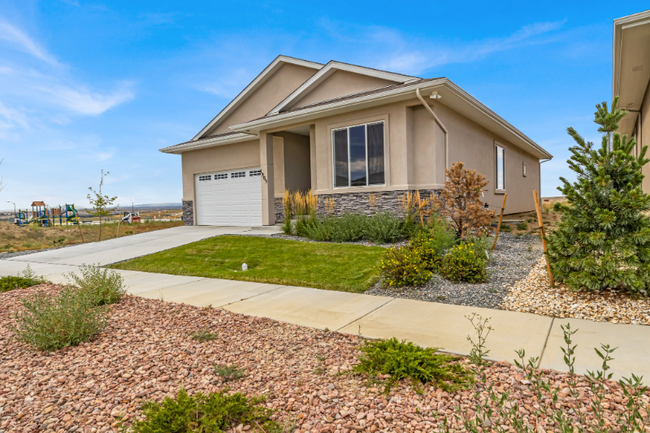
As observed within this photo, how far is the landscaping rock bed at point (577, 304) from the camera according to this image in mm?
4074

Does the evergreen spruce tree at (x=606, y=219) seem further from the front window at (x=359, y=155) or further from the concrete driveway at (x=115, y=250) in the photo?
the concrete driveway at (x=115, y=250)

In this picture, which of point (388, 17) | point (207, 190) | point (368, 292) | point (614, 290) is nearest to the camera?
point (614, 290)

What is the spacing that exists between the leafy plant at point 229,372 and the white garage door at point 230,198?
37.5 ft

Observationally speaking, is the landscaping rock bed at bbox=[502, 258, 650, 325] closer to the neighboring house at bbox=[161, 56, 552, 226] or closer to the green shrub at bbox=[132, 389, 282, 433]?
the green shrub at bbox=[132, 389, 282, 433]

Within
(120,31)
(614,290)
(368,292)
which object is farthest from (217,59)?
(614,290)

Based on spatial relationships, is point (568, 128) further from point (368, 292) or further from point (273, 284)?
point (273, 284)

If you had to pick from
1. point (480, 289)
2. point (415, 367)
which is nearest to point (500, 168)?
point (480, 289)

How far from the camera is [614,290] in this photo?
4.64 m

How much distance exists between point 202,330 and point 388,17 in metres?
9.91

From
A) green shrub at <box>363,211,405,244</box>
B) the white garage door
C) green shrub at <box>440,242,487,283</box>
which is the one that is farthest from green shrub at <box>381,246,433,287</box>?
the white garage door

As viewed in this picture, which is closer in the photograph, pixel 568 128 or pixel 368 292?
pixel 568 128

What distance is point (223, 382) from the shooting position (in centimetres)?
282

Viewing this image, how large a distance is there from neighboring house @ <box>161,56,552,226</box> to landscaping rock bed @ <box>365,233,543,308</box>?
388 centimetres

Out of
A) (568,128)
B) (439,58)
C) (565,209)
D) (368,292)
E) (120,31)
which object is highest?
(120,31)
